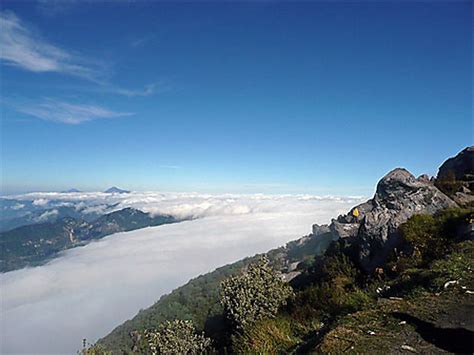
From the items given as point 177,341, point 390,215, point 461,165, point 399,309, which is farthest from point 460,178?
point 177,341

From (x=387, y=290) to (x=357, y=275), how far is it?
321 inches

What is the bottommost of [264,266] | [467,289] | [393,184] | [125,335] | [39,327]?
[39,327]

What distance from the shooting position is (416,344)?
18.4 ft

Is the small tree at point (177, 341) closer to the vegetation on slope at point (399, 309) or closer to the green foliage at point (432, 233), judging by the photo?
the vegetation on slope at point (399, 309)

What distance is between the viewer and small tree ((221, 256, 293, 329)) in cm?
1331

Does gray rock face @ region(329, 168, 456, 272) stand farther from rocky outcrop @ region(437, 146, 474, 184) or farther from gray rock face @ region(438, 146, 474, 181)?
gray rock face @ region(438, 146, 474, 181)

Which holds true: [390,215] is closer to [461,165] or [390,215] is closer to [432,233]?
[432,233]

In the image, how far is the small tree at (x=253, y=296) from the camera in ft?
43.7

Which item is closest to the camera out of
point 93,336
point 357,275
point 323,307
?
point 323,307

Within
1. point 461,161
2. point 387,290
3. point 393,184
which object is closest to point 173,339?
point 387,290

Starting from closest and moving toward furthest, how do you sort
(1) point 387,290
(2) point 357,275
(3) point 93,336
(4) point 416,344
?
1. (4) point 416,344
2. (1) point 387,290
3. (2) point 357,275
4. (3) point 93,336

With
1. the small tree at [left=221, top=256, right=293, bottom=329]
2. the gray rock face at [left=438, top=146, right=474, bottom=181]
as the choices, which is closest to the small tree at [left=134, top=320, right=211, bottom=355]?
the small tree at [left=221, top=256, right=293, bottom=329]

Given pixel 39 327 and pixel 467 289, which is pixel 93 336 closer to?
pixel 39 327

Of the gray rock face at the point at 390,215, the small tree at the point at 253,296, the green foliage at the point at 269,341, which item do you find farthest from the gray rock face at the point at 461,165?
the green foliage at the point at 269,341
